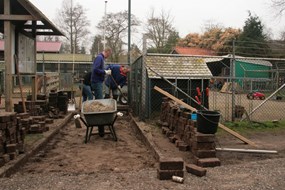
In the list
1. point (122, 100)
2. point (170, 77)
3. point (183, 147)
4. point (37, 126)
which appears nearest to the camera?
point (183, 147)

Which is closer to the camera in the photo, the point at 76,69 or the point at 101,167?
the point at 101,167

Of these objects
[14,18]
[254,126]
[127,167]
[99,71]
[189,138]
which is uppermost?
[14,18]

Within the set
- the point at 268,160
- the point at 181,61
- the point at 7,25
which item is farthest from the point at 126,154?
the point at 181,61

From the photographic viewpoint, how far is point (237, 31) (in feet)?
158

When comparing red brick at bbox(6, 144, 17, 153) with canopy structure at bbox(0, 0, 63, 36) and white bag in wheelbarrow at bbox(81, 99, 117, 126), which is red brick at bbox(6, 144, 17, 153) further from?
canopy structure at bbox(0, 0, 63, 36)

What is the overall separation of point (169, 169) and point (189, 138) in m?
1.82

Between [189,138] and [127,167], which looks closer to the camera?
[127,167]

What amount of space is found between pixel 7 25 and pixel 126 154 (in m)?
4.97

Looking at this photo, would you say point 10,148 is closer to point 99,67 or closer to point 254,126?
point 99,67

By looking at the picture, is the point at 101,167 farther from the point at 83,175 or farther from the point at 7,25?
the point at 7,25

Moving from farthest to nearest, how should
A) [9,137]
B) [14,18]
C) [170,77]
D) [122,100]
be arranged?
1. [122,100]
2. [170,77]
3. [14,18]
4. [9,137]

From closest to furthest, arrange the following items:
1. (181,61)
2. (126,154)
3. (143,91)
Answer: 1. (126,154)
2. (143,91)
3. (181,61)

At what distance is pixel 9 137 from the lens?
244 inches

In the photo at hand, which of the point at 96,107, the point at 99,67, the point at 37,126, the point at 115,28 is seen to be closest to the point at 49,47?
the point at 115,28
